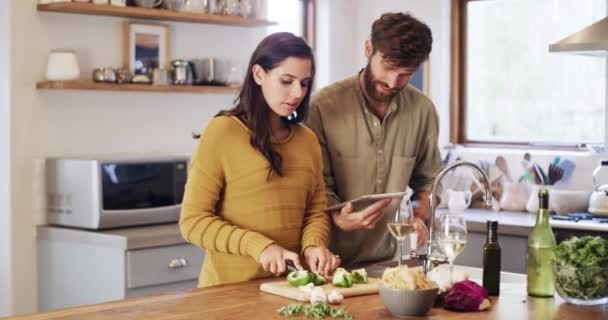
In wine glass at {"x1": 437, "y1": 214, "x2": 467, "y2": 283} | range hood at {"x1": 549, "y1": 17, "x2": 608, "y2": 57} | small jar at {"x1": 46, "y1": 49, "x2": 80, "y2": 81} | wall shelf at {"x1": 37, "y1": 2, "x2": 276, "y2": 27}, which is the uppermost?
wall shelf at {"x1": 37, "y1": 2, "x2": 276, "y2": 27}

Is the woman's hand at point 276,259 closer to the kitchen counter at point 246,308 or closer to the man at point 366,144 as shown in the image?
the kitchen counter at point 246,308

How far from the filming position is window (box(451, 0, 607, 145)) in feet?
17.1

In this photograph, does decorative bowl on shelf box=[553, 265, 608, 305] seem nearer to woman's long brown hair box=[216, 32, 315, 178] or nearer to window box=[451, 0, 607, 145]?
woman's long brown hair box=[216, 32, 315, 178]

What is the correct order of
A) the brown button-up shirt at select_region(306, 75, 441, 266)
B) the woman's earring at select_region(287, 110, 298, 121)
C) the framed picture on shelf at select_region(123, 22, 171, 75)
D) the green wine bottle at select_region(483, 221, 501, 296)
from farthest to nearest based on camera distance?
the framed picture on shelf at select_region(123, 22, 171, 75) < the brown button-up shirt at select_region(306, 75, 441, 266) < the woman's earring at select_region(287, 110, 298, 121) < the green wine bottle at select_region(483, 221, 501, 296)

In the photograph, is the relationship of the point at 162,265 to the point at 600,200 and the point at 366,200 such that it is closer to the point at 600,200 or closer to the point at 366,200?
the point at 366,200

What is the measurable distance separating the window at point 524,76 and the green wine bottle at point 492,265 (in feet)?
8.66

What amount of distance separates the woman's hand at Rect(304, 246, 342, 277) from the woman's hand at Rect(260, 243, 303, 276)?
0.36 ft

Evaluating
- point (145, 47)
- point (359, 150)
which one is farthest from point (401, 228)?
point (145, 47)

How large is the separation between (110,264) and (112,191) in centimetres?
36

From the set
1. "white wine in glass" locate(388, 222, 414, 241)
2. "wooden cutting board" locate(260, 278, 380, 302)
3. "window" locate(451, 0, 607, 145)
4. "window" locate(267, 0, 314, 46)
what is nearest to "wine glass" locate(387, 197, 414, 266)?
"white wine in glass" locate(388, 222, 414, 241)

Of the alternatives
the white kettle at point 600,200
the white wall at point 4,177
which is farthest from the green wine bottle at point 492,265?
the white wall at point 4,177

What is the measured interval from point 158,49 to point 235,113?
7.24 feet

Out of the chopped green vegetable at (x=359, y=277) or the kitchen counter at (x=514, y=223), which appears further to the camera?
the kitchen counter at (x=514, y=223)

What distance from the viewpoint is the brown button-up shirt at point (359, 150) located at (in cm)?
324
